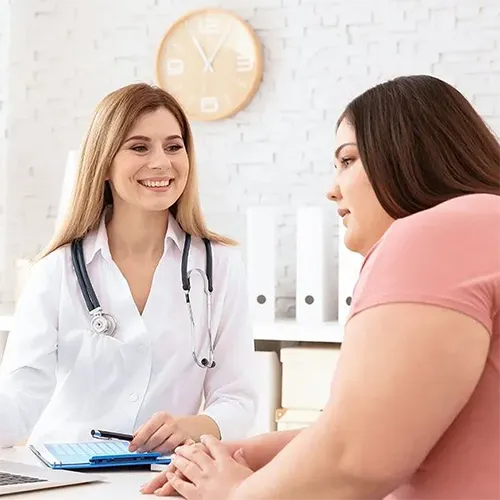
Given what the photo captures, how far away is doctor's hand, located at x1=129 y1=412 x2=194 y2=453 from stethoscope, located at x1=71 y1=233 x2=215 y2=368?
390 mm

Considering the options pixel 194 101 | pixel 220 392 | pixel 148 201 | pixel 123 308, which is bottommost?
pixel 220 392

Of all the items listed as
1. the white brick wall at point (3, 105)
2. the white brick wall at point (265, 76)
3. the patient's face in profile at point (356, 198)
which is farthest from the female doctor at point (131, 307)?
the white brick wall at point (3, 105)

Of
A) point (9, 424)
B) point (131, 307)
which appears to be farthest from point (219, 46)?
point (9, 424)

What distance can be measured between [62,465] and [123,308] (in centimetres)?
60

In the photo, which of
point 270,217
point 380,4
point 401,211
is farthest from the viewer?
point 380,4

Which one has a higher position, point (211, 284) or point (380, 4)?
point (380, 4)

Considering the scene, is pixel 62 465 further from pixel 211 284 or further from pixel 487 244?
pixel 487 244

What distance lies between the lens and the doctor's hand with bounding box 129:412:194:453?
1.86 metres

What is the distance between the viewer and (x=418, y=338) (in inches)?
42.8

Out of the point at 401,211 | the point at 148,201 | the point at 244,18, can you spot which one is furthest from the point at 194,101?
the point at 401,211

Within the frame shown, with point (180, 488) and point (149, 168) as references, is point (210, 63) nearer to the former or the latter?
point (149, 168)

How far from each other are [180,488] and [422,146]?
0.62 metres

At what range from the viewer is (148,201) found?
240 cm

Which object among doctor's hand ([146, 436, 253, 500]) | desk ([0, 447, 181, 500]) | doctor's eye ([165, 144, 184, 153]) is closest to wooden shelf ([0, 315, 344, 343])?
doctor's eye ([165, 144, 184, 153])
